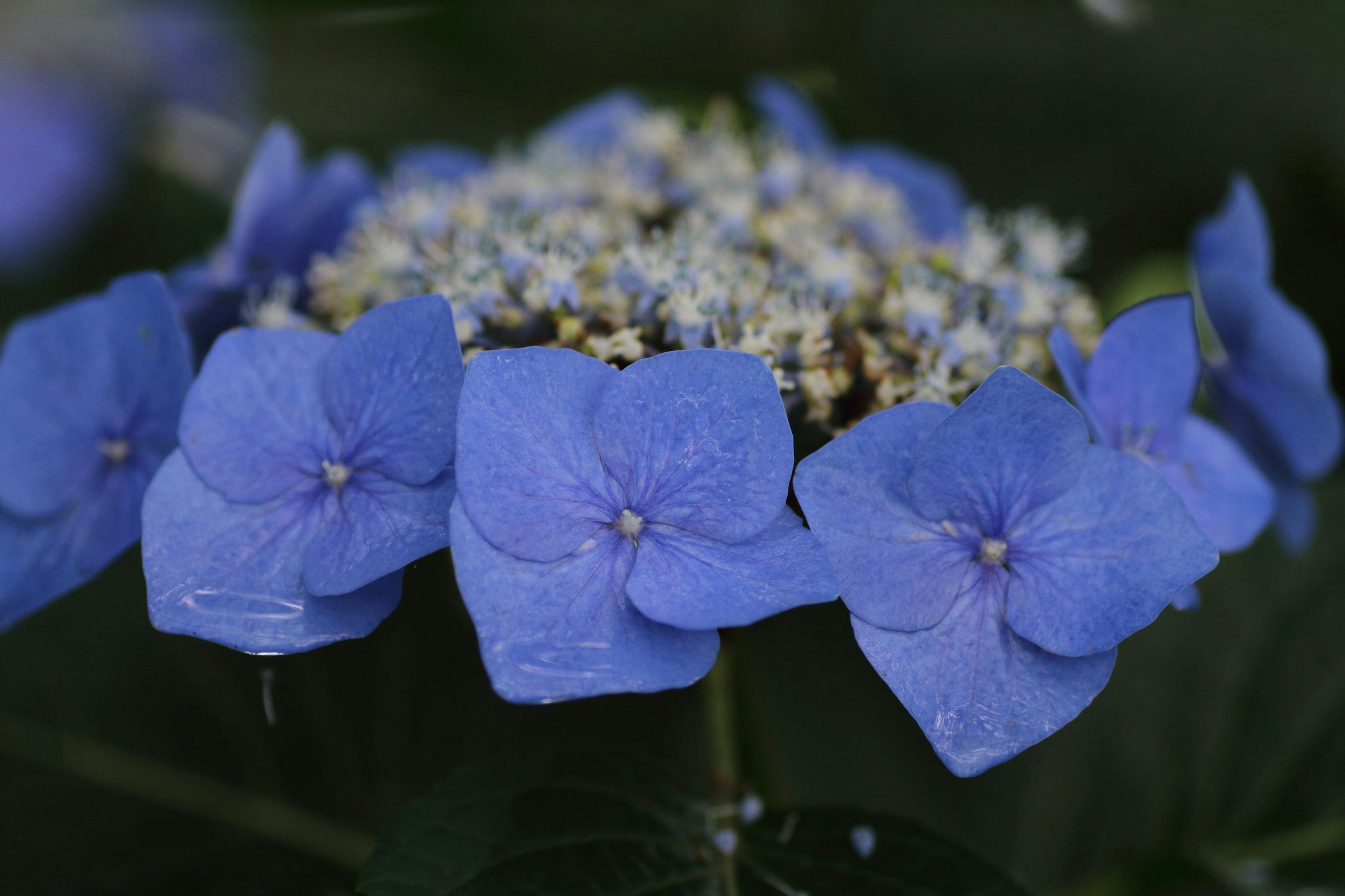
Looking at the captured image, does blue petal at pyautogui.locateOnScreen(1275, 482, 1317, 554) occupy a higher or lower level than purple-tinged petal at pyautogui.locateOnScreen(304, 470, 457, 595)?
lower

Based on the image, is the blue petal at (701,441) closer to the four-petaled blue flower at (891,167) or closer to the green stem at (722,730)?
the green stem at (722,730)

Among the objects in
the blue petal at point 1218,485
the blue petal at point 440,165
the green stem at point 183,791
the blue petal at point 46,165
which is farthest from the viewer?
the blue petal at point 46,165

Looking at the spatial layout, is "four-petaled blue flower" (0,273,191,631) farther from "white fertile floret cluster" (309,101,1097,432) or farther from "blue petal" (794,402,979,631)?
"blue petal" (794,402,979,631)

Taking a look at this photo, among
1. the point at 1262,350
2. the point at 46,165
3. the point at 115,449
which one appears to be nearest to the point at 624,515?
the point at 115,449

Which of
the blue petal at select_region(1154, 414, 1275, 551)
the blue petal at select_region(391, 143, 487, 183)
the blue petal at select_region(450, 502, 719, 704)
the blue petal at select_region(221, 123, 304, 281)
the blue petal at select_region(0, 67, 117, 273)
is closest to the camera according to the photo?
the blue petal at select_region(450, 502, 719, 704)

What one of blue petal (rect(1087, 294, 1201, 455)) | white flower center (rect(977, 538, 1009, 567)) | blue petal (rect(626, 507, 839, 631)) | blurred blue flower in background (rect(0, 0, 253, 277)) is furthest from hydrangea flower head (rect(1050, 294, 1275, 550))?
blurred blue flower in background (rect(0, 0, 253, 277))

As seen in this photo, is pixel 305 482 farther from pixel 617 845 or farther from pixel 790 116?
pixel 790 116

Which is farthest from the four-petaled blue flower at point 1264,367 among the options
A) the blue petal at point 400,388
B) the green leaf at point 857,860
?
the blue petal at point 400,388
